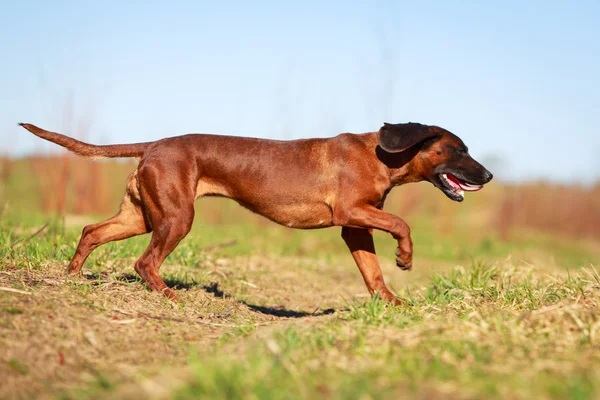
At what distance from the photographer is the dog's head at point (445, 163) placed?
5.99 m

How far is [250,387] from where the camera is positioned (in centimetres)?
272

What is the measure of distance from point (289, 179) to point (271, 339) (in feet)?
7.52

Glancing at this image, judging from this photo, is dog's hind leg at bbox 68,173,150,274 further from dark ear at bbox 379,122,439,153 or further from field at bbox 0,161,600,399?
dark ear at bbox 379,122,439,153

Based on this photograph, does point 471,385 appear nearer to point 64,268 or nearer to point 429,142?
point 429,142

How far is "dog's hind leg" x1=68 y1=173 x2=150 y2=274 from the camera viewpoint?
593cm

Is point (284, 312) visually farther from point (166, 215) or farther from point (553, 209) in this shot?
point (553, 209)

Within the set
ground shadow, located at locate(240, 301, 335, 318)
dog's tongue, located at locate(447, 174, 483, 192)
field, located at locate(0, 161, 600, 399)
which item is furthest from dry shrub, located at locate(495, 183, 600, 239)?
ground shadow, located at locate(240, 301, 335, 318)

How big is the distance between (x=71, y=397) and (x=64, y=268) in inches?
123

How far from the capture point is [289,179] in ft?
19.7

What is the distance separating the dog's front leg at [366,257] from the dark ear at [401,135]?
3.01ft

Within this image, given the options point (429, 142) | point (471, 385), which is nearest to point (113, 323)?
point (471, 385)

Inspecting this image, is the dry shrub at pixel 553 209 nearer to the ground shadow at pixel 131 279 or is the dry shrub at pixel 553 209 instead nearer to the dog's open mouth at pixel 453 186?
the dog's open mouth at pixel 453 186

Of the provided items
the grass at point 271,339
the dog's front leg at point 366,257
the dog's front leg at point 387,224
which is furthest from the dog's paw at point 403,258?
the dog's front leg at point 366,257

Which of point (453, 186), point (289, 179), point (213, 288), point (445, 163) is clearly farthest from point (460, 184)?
point (213, 288)
